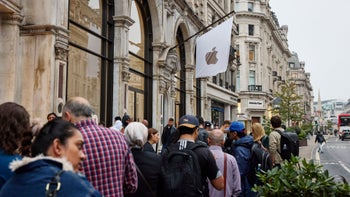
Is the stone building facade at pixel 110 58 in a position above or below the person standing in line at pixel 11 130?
above

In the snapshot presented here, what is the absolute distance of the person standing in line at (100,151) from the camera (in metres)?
3.55

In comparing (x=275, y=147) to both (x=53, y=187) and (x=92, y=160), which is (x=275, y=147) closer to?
(x=92, y=160)

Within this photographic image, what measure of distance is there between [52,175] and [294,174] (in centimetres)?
374

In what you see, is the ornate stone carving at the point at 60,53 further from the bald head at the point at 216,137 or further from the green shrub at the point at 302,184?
the green shrub at the point at 302,184

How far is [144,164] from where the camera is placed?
4.48m

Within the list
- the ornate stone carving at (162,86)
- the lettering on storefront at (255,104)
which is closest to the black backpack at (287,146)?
the ornate stone carving at (162,86)

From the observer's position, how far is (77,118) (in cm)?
362

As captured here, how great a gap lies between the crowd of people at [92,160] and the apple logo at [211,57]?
1469 cm

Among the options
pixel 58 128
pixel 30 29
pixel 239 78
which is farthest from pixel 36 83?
pixel 239 78

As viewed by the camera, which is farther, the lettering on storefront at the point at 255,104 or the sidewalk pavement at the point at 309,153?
the lettering on storefront at the point at 255,104

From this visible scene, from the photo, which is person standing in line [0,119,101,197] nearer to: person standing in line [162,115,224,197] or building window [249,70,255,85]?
person standing in line [162,115,224,197]

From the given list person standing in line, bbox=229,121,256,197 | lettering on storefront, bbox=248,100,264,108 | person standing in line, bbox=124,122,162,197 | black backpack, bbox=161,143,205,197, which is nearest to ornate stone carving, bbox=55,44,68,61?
person standing in line, bbox=229,121,256,197

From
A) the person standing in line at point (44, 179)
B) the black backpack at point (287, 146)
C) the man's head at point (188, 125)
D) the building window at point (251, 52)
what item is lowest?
the black backpack at point (287, 146)

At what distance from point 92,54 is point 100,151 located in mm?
11211
